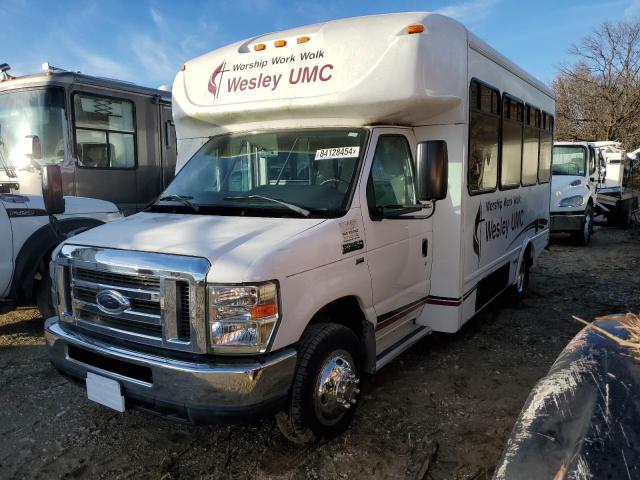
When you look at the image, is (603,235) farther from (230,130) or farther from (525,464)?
(525,464)

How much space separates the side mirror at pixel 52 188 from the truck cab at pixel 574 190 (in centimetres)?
1048

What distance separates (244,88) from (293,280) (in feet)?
6.43

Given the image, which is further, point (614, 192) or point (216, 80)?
point (614, 192)

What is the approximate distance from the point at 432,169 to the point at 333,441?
1.95 metres

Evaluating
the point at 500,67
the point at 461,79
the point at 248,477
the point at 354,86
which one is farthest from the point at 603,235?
the point at 248,477

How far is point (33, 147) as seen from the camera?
6.63 metres

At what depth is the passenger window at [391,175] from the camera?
12.2 ft

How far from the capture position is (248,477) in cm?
311

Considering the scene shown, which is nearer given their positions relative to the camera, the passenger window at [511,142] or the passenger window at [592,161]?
the passenger window at [511,142]

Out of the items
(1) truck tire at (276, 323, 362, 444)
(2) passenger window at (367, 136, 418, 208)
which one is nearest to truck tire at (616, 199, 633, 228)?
(2) passenger window at (367, 136, 418, 208)

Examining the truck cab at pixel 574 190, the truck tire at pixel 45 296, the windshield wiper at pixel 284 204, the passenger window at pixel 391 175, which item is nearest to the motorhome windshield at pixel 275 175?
the windshield wiper at pixel 284 204

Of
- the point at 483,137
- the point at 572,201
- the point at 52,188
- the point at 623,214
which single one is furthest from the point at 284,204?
the point at 623,214

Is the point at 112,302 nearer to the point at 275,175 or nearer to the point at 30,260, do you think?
the point at 275,175

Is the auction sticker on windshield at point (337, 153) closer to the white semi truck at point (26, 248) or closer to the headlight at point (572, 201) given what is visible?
the white semi truck at point (26, 248)
